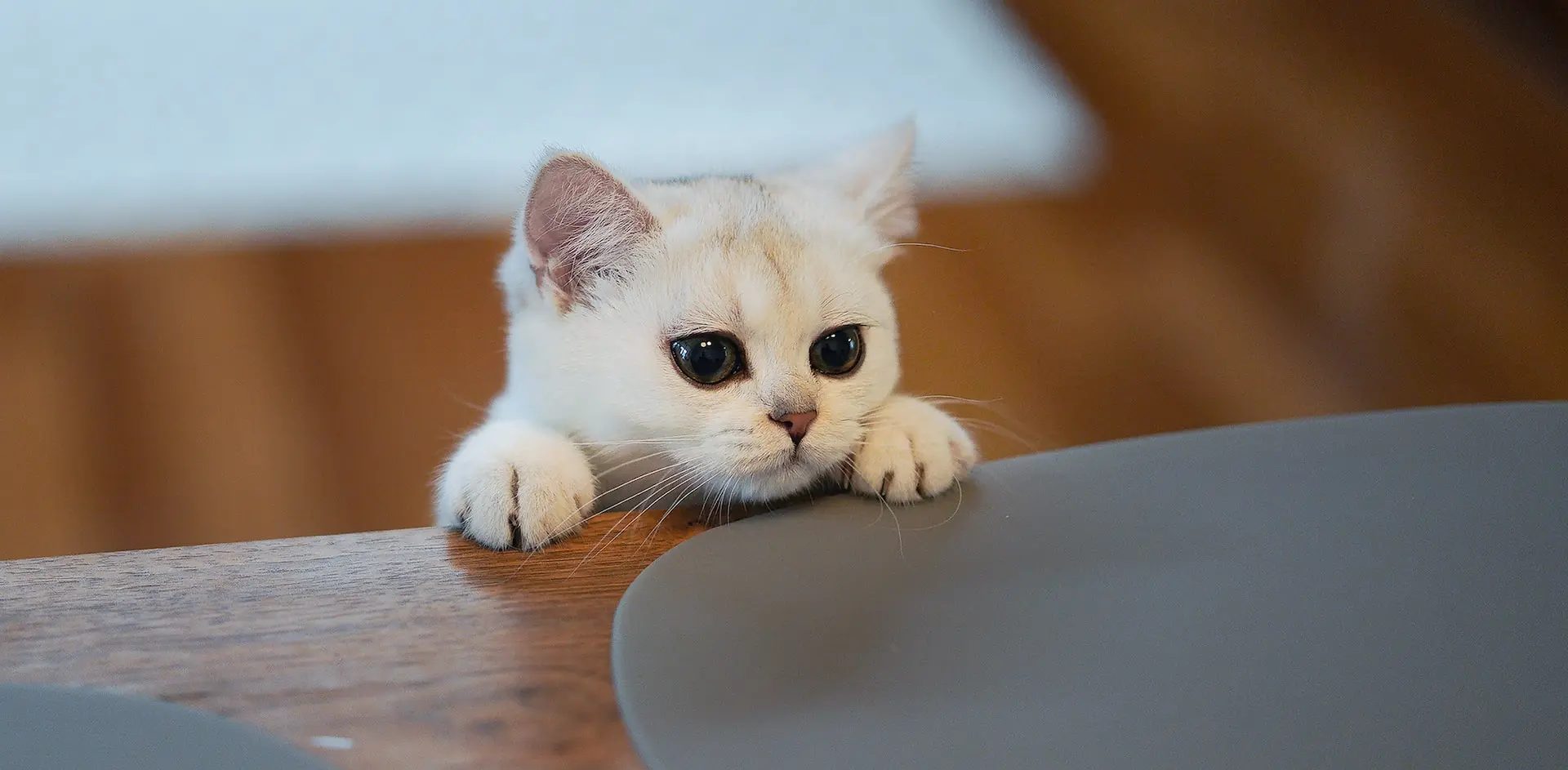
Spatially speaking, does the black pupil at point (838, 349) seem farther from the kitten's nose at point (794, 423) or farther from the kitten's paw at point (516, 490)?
the kitten's paw at point (516, 490)

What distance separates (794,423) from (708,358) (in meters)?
0.10

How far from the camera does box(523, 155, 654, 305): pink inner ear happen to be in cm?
96

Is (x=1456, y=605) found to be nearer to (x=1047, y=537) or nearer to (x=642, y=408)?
(x=1047, y=537)

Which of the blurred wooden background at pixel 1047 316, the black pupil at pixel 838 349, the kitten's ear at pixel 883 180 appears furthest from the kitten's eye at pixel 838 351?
the blurred wooden background at pixel 1047 316

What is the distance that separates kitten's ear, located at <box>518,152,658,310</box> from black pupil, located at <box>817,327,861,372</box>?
0.20 meters

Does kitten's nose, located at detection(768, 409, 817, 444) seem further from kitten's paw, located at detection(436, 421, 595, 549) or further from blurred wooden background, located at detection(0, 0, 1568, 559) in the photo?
blurred wooden background, located at detection(0, 0, 1568, 559)

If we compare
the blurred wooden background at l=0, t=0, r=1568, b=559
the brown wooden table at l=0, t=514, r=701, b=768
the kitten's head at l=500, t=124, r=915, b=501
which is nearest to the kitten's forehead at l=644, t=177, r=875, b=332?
the kitten's head at l=500, t=124, r=915, b=501

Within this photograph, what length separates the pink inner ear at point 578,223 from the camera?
0.96 metres

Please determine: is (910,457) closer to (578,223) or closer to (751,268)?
(751,268)

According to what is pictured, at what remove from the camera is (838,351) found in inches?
40.4

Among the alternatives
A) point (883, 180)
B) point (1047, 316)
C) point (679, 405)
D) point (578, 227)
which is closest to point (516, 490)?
point (679, 405)

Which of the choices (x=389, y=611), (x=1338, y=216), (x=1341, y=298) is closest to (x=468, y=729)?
(x=389, y=611)

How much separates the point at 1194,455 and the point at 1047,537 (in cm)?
23

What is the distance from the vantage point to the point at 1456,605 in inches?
31.1
